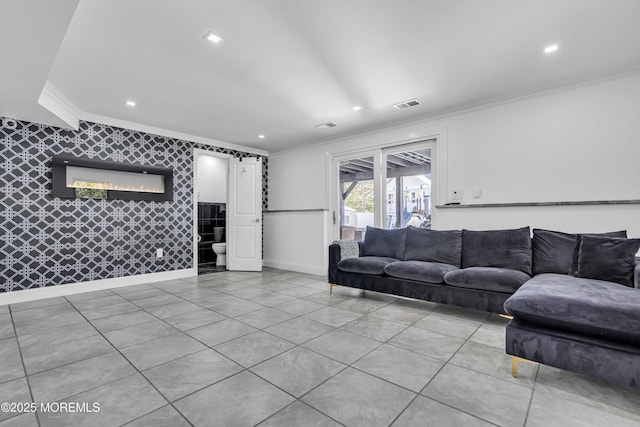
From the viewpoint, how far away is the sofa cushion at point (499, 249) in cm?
300

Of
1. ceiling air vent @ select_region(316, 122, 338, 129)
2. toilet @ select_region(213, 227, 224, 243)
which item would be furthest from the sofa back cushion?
toilet @ select_region(213, 227, 224, 243)

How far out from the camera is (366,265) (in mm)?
3607

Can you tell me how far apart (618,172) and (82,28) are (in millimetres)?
4908

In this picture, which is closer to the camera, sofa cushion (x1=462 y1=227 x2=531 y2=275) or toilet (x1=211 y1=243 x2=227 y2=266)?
sofa cushion (x1=462 y1=227 x2=531 y2=275)

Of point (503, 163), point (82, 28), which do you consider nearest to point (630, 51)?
point (503, 163)

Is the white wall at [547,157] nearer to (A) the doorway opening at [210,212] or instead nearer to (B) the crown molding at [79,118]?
(B) the crown molding at [79,118]

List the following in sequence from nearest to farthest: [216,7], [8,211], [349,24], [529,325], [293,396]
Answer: [293,396] → [529,325] → [216,7] → [349,24] → [8,211]

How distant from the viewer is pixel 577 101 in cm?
315

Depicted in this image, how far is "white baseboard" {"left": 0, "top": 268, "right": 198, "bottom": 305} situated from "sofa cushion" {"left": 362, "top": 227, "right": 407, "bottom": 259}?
311 centimetres

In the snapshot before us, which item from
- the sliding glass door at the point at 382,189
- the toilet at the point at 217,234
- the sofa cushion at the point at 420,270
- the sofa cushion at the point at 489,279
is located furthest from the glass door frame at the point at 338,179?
the toilet at the point at 217,234

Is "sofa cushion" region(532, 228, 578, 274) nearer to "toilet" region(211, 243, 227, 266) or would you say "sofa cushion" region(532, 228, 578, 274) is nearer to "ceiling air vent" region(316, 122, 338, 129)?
"ceiling air vent" region(316, 122, 338, 129)

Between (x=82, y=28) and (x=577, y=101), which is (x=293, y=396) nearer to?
(x=82, y=28)

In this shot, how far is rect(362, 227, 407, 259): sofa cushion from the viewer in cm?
393

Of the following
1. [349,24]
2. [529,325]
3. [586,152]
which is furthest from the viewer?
[586,152]
